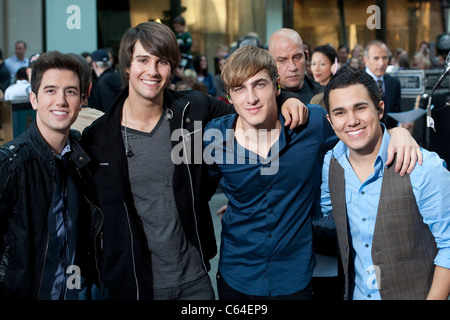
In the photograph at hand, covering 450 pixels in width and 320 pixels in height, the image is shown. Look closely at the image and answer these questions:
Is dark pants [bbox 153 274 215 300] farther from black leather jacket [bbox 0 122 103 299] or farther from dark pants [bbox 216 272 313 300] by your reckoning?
black leather jacket [bbox 0 122 103 299]

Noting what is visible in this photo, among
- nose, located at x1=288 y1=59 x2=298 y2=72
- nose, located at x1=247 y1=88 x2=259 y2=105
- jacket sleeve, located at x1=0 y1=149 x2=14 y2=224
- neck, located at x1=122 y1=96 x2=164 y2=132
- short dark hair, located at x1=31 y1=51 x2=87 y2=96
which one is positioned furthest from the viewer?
nose, located at x1=288 y1=59 x2=298 y2=72

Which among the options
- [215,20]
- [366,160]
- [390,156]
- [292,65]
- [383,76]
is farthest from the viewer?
[215,20]

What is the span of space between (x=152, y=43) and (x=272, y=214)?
1.15 metres

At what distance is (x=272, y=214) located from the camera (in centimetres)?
276

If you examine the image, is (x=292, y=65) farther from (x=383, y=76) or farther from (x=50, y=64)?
(x=383, y=76)

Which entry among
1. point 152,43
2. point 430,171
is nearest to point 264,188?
point 430,171

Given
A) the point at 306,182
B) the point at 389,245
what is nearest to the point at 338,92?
the point at 306,182

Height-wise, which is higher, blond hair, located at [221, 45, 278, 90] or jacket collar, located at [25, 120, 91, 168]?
blond hair, located at [221, 45, 278, 90]

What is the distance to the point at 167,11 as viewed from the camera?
1355 cm

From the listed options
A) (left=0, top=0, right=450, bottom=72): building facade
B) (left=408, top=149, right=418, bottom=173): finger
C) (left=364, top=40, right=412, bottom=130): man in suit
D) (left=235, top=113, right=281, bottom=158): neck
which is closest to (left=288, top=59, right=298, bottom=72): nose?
(left=235, top=113, right=281, bottom=158): neck

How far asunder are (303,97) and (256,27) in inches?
438

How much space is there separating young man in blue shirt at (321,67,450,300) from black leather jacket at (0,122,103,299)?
1.38 metres

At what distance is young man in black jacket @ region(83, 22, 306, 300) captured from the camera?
2.95 metres

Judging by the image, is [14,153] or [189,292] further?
[189,292]
